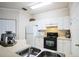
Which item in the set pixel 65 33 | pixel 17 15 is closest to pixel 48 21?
pixel 65 33

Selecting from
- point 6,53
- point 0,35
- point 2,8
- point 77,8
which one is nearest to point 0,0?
point 2,8

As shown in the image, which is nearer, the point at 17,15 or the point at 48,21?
the point at 17,15

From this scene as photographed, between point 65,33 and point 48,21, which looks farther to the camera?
point 48,21

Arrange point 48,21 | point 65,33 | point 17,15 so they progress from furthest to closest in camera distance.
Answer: point 48,21
point 65,33
point 17,15

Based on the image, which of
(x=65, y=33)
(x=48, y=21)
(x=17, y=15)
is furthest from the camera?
(x=48, y=21)

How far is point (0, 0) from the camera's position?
4.88ft

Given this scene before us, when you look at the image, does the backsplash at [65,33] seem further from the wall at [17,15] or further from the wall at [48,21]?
the wall at [17,15]

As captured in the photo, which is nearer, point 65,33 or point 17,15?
point 17,15

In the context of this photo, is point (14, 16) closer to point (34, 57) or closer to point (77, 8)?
point (34, 57)

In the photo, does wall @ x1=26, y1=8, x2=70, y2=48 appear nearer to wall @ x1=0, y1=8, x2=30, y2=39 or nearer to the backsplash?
the backsplash

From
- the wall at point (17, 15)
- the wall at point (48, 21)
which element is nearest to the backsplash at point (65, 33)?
the wall at point (48, 21)

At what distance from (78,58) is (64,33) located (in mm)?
753

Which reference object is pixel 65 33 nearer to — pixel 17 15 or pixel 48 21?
pixel 48 21

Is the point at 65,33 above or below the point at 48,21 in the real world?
below
